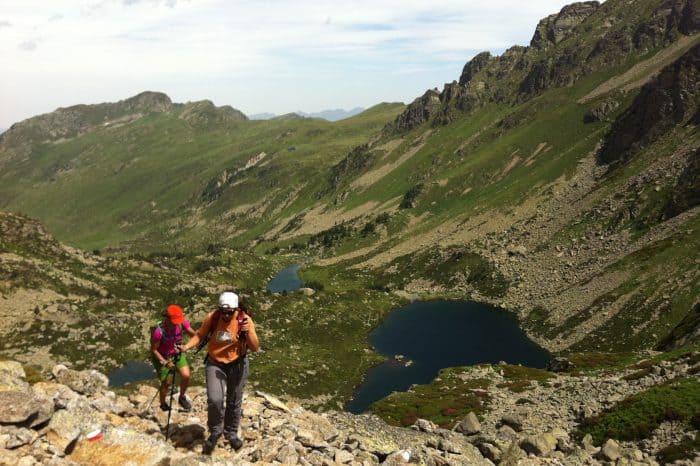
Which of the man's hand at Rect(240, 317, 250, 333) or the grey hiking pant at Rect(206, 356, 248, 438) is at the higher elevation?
the man's hand at Rect(240, 317, 250, 333)

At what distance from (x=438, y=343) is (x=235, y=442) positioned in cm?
9959

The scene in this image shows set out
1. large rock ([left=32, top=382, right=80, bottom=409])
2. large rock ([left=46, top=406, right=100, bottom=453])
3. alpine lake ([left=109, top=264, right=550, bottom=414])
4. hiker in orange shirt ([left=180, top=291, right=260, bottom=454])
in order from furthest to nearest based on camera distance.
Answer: alpine lake ([left=109, top=264, right=550, bottom=414])
large rock ([left=32, top=382, right=80, bottom=409])
hiker in orange shirt ([left=180, top=291, right=260, bottom=454])
large rock ([left=46, top=406, right=100, bottom=453])

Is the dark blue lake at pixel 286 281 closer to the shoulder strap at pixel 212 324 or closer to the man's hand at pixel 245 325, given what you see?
the shoulder strap at pixel 212 324

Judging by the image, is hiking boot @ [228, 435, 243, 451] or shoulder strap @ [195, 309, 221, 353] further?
hiking boot @ [228, 435, 243, 451]

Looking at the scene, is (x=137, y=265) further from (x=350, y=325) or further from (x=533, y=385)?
(x=533, y=385)

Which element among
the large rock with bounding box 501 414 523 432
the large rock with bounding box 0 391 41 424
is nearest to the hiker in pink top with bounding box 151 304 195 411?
the large rock with bounding box 0 391 41 424

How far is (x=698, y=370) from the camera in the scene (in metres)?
40.8

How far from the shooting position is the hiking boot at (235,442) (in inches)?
681

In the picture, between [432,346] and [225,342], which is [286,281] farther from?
[225,342]

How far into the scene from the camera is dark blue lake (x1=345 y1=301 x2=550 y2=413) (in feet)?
307

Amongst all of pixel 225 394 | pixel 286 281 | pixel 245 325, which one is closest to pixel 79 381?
pixel 225 394

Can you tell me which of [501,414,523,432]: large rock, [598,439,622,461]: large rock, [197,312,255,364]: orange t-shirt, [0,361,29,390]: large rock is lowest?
[501,414,523,432]: large rock

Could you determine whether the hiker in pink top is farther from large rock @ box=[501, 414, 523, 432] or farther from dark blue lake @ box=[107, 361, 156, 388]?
dark blue lake @ box=[107, 361, 156, 388]

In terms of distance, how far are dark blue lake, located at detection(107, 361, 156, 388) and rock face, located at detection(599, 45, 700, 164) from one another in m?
148
